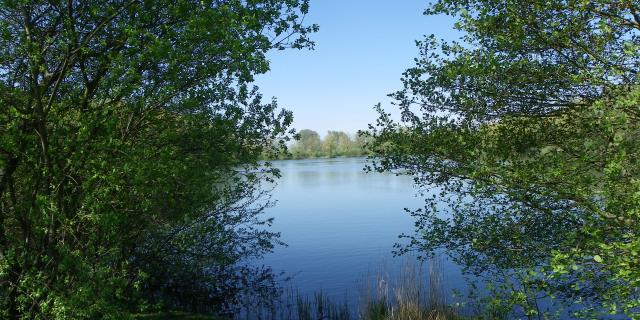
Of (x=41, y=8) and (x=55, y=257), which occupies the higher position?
(x=41, y=8)

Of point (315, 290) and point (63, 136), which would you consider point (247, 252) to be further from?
point (63, 136)

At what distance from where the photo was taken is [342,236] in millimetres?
29109

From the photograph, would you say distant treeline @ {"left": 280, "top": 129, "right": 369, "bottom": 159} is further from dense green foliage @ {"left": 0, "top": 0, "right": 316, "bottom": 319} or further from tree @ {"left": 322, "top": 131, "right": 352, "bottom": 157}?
dense green foliage @ {"left": 0, "top": 0, "right": 316, "bottom": 319}

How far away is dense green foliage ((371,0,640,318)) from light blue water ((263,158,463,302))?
6230 mm

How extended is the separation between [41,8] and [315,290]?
1322 cm

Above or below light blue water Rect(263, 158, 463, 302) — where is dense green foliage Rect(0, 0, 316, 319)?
above

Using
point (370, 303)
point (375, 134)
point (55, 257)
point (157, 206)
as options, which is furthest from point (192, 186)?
point (370, 303)

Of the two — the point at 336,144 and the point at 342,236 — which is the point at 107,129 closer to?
the point at 342,236

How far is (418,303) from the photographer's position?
41.6 feet

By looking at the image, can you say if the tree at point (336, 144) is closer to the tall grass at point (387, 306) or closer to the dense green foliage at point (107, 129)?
the tall grass at point (387, 306)

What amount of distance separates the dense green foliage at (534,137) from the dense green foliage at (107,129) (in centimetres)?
360

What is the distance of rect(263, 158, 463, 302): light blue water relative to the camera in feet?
65.4

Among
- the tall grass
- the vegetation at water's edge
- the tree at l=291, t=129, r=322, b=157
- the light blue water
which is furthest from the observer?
the tree at l=291, t=129, r=322, b=157

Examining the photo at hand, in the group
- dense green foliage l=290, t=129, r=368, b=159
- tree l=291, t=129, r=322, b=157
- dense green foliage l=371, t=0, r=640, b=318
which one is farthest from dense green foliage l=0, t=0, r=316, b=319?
tree l=291, t=129, r=322, b=157
